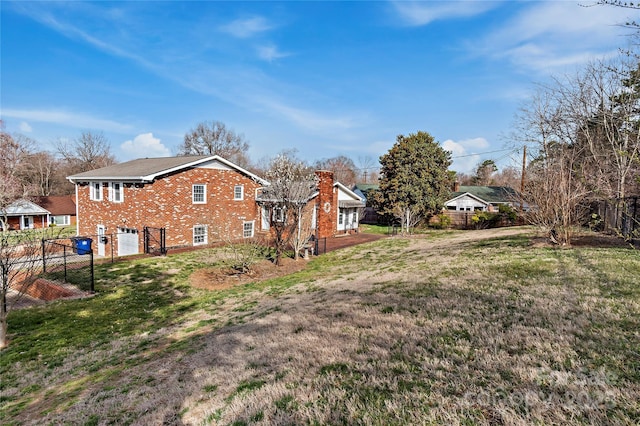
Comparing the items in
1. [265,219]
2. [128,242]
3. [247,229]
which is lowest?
[128,242]

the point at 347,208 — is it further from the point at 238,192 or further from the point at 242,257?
the point at 242,257

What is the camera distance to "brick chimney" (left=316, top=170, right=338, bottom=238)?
78.5 feet

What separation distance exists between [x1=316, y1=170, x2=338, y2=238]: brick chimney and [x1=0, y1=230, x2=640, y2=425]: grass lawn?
1304cm

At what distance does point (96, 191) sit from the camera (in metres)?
22.0

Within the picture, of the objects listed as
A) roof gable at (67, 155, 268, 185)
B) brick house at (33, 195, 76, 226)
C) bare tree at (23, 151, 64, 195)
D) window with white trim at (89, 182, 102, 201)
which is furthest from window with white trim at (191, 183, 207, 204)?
bare tree at (23, 151, 64, 195)

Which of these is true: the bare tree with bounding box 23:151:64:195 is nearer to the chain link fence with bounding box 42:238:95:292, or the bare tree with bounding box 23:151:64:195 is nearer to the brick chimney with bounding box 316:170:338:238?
the chain link fence with bounding box 42:238:95:292

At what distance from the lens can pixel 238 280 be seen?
1395 cm

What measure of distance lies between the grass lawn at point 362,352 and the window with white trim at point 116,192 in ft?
35.6

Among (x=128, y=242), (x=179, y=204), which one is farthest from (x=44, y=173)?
(x=179, y=204)

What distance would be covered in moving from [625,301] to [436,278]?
158 inches

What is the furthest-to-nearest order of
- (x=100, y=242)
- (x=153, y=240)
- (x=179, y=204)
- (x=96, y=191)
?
(x=96, y=191) < (x=100, y=242) < (x=179, y=204) < (x=153, y=240)

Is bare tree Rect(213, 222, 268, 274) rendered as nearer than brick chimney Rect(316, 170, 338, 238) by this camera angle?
Yes

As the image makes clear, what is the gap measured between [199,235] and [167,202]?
9.72 ft

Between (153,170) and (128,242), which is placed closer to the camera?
(153,170)
